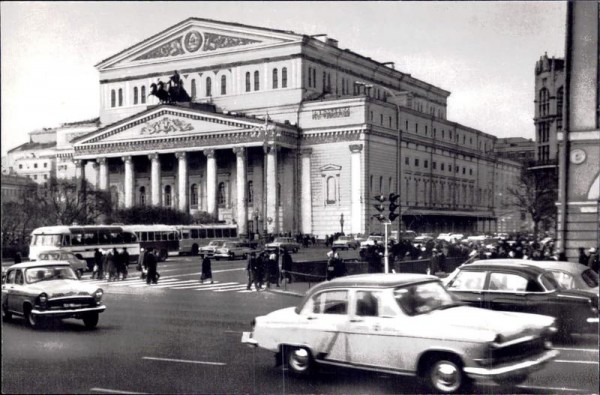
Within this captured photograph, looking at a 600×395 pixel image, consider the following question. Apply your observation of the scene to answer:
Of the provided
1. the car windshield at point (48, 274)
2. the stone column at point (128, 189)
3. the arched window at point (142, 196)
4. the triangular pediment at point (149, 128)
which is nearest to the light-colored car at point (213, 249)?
the arched window at point (142, 196)

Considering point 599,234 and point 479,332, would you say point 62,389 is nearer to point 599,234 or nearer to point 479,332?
point 479,332

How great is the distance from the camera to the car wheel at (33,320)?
3.64 metres

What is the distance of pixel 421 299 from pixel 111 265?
2.05 metres

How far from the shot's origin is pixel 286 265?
14.3 ft

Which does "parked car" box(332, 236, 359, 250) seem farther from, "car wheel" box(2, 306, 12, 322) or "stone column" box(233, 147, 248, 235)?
"car wheel" box(2, 306, 12, 322)

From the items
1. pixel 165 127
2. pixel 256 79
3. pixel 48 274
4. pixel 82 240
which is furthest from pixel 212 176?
pixel 48 274

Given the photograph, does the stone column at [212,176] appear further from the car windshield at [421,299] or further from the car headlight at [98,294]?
the car windshield at [421,299]

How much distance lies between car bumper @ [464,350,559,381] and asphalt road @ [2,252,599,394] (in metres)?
0.11

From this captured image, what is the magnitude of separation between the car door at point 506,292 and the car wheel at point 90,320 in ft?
7.02

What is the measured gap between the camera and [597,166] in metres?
3.65

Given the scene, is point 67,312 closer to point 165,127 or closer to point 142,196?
point 142,196

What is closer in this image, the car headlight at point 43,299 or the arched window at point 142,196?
the car headlight at point 43,299

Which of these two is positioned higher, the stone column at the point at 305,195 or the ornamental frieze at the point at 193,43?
the ornamental frieze at the point at 193,43

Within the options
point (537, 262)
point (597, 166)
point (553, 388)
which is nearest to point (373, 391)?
point (553, 388)
